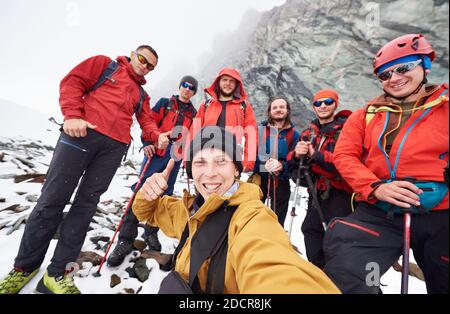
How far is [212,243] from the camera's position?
63.7 inches

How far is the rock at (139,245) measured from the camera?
4.42 metres

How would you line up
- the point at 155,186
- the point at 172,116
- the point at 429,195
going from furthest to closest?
the point at 172,116 < the point at 155,186 < the point at 429,195

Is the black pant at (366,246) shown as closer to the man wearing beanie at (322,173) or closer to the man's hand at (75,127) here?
the man wearing beanie at (322,173)

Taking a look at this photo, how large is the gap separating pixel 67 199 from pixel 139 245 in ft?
6.71

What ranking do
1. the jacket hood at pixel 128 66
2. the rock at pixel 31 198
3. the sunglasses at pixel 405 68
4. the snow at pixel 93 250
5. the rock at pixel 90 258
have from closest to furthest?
the sunglasses at pixel 405 68 → the snow at pixel 93 250 → the jacket hood at pixel 128 66 → the rock at pixel 90 258 → the rock at pixel 31 198

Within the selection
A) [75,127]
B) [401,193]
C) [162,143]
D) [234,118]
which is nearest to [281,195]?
[234,118]

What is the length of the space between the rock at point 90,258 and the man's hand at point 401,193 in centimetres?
445

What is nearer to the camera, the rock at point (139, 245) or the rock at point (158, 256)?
the rock at point (158, 256)

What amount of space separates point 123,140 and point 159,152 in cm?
124

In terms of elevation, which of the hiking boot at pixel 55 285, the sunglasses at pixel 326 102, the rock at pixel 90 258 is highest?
the sunglasses at pixel 326 102

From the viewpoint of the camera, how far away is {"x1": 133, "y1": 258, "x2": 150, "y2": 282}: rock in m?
3.59

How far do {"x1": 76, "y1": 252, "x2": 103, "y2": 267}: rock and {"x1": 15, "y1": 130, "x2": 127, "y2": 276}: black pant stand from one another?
2.68ft

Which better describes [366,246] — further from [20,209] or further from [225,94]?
[20,209]

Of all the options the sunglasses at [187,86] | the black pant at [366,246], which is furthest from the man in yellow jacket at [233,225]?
the sunglasses at [187,86]
